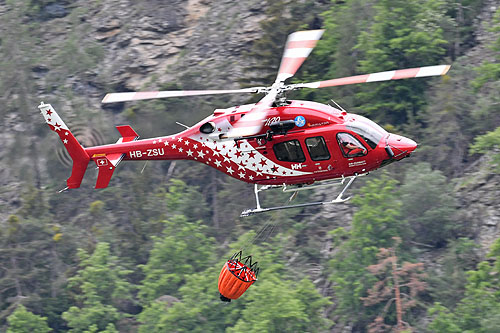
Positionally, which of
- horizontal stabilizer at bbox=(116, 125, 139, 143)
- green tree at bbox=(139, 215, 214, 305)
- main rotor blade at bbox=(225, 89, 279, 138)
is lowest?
green tree at bbox=(139, 215, 214, 305)

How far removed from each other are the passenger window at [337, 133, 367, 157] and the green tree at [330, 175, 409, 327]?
2576cm

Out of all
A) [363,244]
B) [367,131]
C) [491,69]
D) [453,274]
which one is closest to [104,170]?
[367,131]

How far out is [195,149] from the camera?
2347 centimetres

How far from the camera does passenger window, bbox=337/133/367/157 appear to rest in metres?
22.1

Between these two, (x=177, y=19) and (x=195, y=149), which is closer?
(x=195, y=149)

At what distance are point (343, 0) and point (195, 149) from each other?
3834 cm

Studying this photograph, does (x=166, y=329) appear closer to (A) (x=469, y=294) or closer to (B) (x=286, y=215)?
(B) (x=286, y=215)

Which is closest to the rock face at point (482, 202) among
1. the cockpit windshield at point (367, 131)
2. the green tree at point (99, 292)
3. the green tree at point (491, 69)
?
the green tree at point (491, 69)

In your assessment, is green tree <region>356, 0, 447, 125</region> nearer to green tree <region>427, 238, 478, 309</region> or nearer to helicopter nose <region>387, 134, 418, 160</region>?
green tree <region>427, 238, 478, 309</region>

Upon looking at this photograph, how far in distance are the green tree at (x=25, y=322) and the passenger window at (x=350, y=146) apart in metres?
33.9

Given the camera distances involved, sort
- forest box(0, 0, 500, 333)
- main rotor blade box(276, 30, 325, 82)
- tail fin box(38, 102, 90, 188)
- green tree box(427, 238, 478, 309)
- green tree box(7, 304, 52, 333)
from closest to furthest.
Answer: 1. main rotor blade box(276, 30, 325, 82)
2. tail fin box(38, 102, 90, 188)
3. green tree box(427, 238, 478, 309)
4. forest box(0, 0, 500, 333)
5. green tree box(7, 304, 52, 333)

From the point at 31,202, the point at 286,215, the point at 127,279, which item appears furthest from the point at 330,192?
the point at 31,202

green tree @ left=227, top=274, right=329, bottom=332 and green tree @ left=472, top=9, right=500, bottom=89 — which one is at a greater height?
green tree @ left=472, top=9, right=500, bottom=89

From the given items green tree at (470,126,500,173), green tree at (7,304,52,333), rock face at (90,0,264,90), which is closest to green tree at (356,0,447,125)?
green tree at (470,126,500,173)
